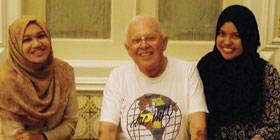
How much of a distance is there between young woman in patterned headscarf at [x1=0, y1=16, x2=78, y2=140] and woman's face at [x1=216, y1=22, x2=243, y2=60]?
101 centimetres

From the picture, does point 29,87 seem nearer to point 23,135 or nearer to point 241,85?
point 23,135

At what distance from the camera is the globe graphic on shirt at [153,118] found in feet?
6.15

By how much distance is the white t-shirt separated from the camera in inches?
74.0

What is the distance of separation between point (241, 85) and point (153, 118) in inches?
22.4

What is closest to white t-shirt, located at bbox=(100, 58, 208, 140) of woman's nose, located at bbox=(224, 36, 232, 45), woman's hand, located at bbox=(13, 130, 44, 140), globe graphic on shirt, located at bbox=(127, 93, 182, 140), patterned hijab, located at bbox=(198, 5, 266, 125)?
globe graphic on shirt, located at bbox=(127, 93, 182, 140)

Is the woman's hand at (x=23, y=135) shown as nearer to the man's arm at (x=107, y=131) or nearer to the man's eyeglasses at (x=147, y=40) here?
the man's arm at (x=107, y=131)

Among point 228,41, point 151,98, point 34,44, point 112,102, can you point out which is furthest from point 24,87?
point 228,41

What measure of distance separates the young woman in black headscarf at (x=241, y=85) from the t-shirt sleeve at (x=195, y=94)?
13 cm

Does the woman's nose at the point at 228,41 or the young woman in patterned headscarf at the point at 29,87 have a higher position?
the woman's nose at the point at 228,41

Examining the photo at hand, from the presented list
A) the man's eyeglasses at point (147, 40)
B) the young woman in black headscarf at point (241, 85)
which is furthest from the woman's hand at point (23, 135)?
Answer: the young woman in black headscarf at point (241, 85)

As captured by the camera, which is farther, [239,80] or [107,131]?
[239,80]

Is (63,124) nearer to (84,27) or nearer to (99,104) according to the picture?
(99,104)

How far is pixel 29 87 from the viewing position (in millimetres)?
1888

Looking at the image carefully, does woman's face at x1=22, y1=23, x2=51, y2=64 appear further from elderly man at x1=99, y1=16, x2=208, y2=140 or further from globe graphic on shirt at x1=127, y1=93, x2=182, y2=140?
globe graphic on shirt at x1=127, y1=93, x2=182, y2=140
